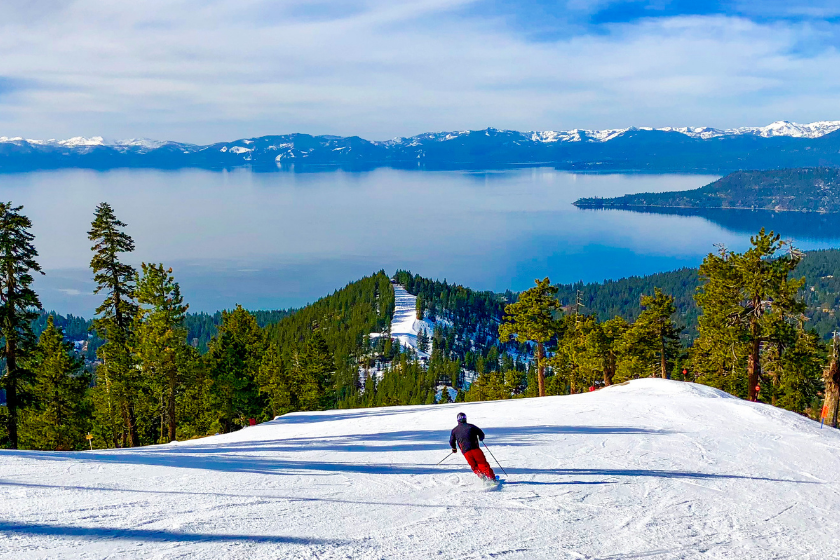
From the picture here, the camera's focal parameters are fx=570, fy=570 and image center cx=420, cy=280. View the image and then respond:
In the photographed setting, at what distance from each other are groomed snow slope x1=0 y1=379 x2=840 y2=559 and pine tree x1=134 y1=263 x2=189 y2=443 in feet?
45.2

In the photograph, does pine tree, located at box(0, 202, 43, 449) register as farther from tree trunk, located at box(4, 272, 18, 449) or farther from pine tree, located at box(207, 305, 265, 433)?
pine tree, located at box(207, 305, 265, 433)

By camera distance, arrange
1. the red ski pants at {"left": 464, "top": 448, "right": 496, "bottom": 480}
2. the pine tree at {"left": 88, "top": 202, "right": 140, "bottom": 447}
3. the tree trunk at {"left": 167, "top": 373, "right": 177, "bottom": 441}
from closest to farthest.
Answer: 1. the red ski pants at {"left": 464, "top": 448, "right": 496, "bottom": 480}
2. the tree trunk at {"left": 167, "top": 373, "right": 177, "bottom": 441}
3. the pine tree at {"left": 88, "top": 202, "right": 140, "bottom": 447}

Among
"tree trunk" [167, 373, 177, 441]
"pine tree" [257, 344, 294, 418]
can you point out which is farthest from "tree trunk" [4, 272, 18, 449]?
"pine tree" [257, 344, 294, 418]

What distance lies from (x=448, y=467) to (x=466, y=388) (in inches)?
4764

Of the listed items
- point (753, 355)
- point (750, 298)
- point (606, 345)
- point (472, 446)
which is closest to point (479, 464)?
point (472, 446)

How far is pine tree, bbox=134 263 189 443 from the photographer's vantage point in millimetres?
30031

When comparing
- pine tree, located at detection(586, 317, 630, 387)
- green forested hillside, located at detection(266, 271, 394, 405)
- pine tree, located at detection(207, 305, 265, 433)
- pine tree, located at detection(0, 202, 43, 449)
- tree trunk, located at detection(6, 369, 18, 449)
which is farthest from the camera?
green forested hillside, located at detection(266, 271, 394, 405)

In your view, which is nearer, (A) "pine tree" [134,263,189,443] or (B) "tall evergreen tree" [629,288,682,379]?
(A) "pine tree" [134,263,189,443]

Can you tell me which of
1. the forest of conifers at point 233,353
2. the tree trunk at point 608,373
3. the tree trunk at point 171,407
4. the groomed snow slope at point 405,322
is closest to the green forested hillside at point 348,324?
the groomed snow slope at point 405,322

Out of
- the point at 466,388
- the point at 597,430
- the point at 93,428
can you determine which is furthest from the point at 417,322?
the point at 597,430

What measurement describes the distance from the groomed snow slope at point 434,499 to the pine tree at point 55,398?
24.1 m

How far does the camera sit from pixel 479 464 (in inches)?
468

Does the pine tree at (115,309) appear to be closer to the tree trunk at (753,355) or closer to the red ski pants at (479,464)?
the red ski pants at (479,464)

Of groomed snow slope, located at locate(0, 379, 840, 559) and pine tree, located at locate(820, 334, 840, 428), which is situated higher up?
groomed snow slope, located at locate(0, 379, 840, 559)
